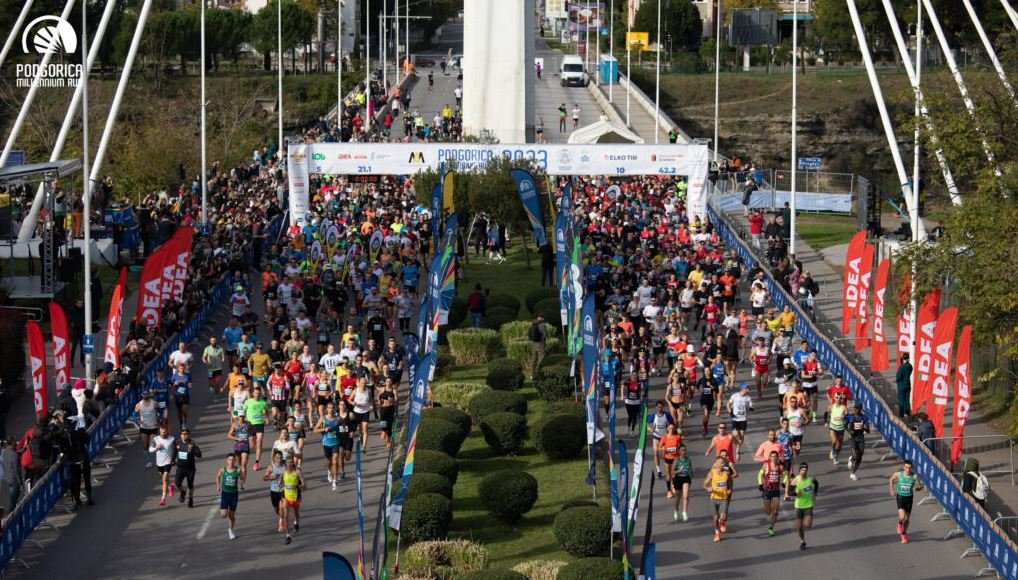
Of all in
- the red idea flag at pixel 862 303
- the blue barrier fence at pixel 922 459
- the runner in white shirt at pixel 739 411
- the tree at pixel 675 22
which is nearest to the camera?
the blue barrier fence at pixel 922 459

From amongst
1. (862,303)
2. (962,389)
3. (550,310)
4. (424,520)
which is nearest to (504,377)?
(550,310)

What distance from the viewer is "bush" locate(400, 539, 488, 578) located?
20625 mm

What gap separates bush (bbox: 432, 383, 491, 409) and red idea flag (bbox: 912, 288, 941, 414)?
7.52 m

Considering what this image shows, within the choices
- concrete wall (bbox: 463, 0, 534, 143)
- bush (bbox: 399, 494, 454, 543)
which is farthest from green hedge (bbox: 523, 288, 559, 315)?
concrete wall (bbox: 463, 0, 534, 143)

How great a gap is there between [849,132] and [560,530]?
8688 cm

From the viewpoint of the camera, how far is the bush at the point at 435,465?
23.9m

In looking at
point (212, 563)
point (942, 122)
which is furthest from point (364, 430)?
point (942, 122)

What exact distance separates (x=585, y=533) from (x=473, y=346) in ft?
→ 44.1

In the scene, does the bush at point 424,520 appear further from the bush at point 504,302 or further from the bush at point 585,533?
the bush at point 504,302

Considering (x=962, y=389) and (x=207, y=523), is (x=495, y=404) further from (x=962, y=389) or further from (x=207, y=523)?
(x=962, y=389)

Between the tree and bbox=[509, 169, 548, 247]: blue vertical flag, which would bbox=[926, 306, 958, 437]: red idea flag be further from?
the tree

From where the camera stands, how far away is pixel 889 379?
31.5m

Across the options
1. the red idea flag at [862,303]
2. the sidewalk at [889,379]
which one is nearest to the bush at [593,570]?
the sidewalk at [889,379]

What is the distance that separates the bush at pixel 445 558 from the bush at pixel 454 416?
18.2 feet
